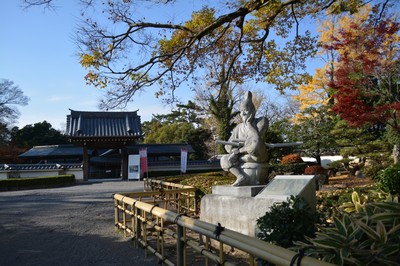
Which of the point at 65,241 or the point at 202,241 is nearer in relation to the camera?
the point at 202,241

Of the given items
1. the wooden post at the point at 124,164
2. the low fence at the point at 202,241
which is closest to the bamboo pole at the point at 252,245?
the low fence at the point at 202,241

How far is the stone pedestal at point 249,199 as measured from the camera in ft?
16.6

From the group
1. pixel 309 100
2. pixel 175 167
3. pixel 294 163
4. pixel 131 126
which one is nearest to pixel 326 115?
pixel 309 100

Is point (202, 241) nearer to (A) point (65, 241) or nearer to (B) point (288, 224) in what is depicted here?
(A) point (65, 241)

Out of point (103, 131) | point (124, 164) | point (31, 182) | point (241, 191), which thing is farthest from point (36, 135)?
point (241, 191)

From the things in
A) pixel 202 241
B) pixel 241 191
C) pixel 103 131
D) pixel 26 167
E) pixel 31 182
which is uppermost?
pixel 103 131

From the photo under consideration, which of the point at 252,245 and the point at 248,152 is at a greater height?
the point at 248,152

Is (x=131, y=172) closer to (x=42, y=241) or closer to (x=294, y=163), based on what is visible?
(x=294, y=163)

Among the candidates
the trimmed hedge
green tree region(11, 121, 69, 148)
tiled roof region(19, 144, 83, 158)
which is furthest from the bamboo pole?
green tree region(11, 121, 69, 148)

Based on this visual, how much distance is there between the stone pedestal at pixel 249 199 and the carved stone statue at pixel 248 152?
36cm

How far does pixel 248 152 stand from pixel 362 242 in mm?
3791

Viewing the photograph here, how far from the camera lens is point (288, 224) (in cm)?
332

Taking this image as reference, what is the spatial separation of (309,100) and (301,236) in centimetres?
2445

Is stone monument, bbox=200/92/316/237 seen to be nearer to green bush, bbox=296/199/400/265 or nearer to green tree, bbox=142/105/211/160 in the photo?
green bush, bbox=296/199/400/265
